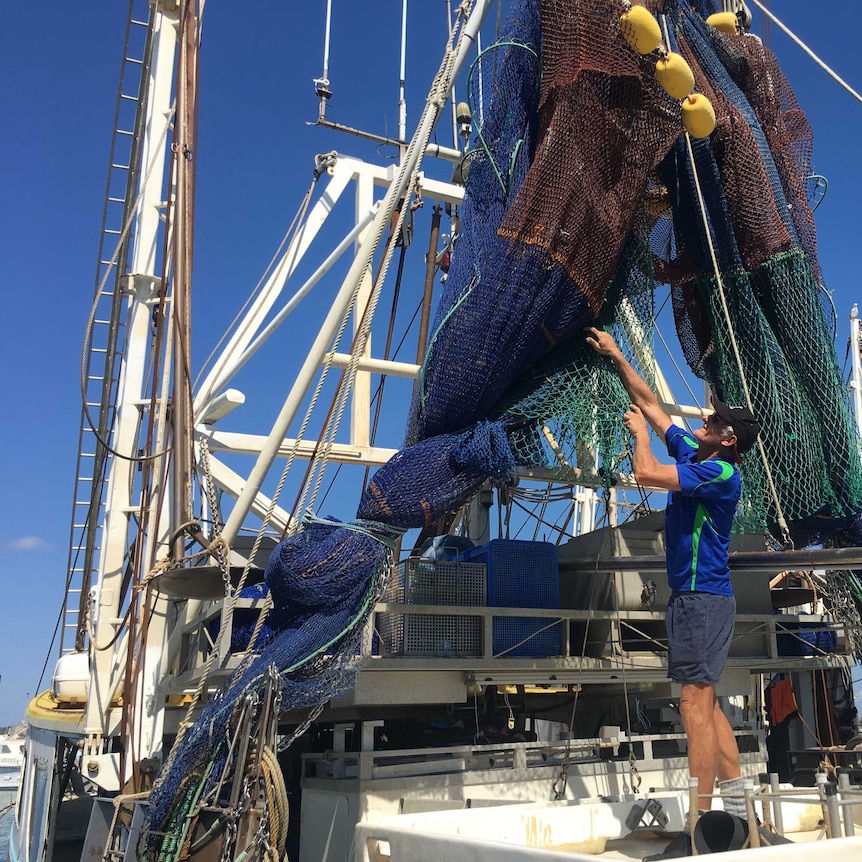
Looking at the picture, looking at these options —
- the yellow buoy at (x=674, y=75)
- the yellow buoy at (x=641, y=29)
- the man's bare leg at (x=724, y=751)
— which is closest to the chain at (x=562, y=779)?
the man's bare leg at (x=724, y=751)

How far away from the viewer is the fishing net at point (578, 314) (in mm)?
5180

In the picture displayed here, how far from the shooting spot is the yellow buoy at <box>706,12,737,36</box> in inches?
302

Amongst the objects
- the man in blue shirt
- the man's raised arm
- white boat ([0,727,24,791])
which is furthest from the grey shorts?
white boat ([0,727,24,791])

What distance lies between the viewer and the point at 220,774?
4.75 m

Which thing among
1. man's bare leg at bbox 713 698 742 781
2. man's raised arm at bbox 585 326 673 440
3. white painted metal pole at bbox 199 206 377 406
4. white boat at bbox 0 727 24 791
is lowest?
white boat at bbox 0 727 24 791

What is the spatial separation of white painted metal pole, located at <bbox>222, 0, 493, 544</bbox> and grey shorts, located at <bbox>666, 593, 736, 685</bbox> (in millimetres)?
3100

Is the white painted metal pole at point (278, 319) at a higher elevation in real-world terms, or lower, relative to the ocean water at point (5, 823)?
higher

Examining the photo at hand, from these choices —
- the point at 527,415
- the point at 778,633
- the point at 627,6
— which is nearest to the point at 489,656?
the point at 527,415

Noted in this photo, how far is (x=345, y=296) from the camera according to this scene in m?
6.09

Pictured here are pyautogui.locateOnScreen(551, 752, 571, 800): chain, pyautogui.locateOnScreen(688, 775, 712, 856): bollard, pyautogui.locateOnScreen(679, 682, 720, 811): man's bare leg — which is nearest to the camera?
pyautogui.locateOnScreen(688, 775, 712, 856): bollard

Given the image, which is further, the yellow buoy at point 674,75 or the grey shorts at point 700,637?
the yellow buoy at point 674,75

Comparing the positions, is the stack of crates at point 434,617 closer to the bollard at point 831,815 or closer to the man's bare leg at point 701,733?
the man's bare leg at point 701,733

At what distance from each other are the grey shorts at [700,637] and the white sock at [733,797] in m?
0.47

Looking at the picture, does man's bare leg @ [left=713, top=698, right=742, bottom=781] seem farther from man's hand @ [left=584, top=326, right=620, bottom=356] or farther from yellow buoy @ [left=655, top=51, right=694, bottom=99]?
yellow buoy @ [left=655, top=51, right=694, bottom=99]
